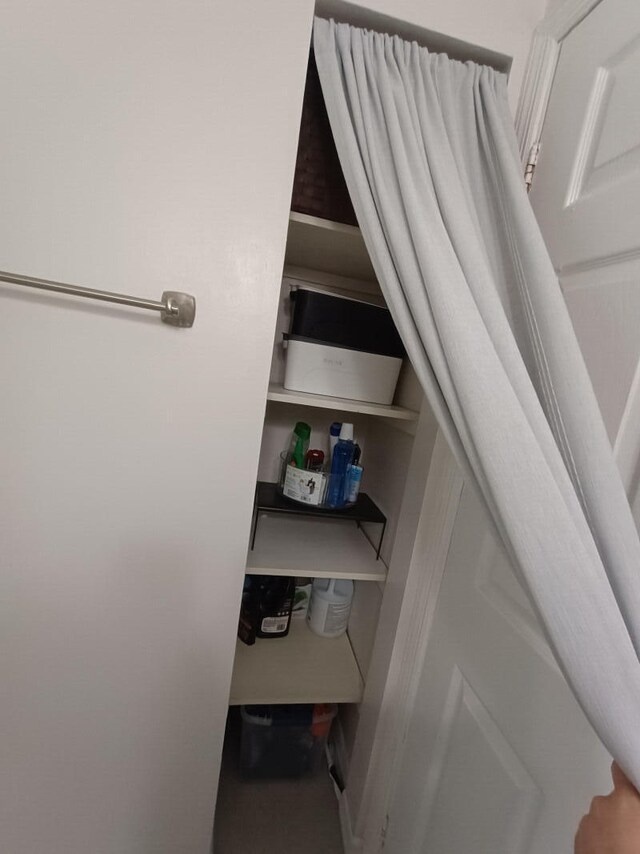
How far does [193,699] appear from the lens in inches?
32.4

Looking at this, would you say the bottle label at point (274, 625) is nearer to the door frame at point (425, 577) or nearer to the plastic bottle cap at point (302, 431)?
the door frame at point (425, 577)

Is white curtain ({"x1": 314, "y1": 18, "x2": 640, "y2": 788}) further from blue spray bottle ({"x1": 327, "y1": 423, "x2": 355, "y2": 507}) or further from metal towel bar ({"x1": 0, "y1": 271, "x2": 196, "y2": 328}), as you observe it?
blue spray bottle ({"x1": 327, "y1": 423, "x2": 355, "y2": 507})

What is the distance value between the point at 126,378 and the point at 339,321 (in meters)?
0.49

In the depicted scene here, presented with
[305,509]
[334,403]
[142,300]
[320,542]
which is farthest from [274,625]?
[142,300]

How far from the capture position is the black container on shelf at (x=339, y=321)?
936mm

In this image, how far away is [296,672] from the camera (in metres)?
1.12

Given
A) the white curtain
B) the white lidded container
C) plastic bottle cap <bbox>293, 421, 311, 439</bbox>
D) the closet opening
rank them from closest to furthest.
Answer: the white curtain → the closet opening → plastic bottle cap <bbox>293, 421, 311, 439</bbox> → the white lidded container

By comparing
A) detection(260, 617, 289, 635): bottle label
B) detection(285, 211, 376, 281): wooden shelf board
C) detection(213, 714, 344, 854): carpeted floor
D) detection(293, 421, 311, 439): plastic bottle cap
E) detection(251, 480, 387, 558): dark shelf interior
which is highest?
detection(285, 211, 376, 281): wooden shelf board

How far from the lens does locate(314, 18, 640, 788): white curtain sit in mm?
391

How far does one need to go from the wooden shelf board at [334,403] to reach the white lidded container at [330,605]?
1.97 ft

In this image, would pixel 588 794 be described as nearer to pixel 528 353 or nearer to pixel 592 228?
pixel 528 353

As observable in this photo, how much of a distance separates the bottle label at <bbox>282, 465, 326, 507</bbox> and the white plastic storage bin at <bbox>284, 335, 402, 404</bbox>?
8.5 inches

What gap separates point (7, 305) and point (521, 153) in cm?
92

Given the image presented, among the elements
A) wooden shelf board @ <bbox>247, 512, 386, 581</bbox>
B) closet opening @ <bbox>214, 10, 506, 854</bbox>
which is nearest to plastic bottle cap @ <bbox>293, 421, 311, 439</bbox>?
closet opening @ <bbox>214, 10, 506, 854</bbox>
